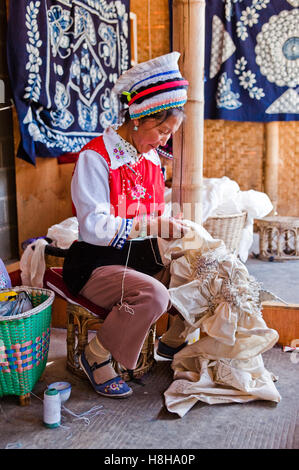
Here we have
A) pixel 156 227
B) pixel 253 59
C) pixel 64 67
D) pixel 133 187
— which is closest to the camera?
pixel 156 227

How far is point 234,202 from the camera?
4.20 meters

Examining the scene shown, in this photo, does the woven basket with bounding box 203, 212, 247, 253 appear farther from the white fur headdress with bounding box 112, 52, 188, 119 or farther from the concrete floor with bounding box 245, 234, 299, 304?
the white fur headdress with bounding box 112, 52, 188, 119

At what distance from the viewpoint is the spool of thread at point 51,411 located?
2.06 m

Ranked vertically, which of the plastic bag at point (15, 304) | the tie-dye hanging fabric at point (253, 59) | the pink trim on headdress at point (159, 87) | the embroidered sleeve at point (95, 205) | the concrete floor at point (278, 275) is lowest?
the concrete floor at point (278, 275)

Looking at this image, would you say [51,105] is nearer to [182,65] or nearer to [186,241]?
[182,65]

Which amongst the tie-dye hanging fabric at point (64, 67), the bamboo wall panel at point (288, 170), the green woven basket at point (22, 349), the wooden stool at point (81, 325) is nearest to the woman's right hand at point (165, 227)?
the wooden stool at point (81, 325)

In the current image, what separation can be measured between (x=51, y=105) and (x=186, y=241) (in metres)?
1.65

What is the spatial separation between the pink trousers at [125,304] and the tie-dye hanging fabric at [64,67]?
1.48 m

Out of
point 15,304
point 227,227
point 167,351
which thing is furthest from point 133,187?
point 227,227

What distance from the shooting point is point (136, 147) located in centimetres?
243

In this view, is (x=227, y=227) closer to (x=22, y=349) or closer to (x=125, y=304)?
(x=125, y=304)

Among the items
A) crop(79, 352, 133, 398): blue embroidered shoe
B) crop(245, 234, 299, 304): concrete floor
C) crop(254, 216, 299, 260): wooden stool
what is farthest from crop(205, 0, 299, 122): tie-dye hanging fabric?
crop(79, 352, 133, 398): blue embroidered shoe

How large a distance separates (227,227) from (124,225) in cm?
189

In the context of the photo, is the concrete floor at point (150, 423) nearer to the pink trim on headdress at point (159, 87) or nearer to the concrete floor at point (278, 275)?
the concrete floor at point (278, 275)
